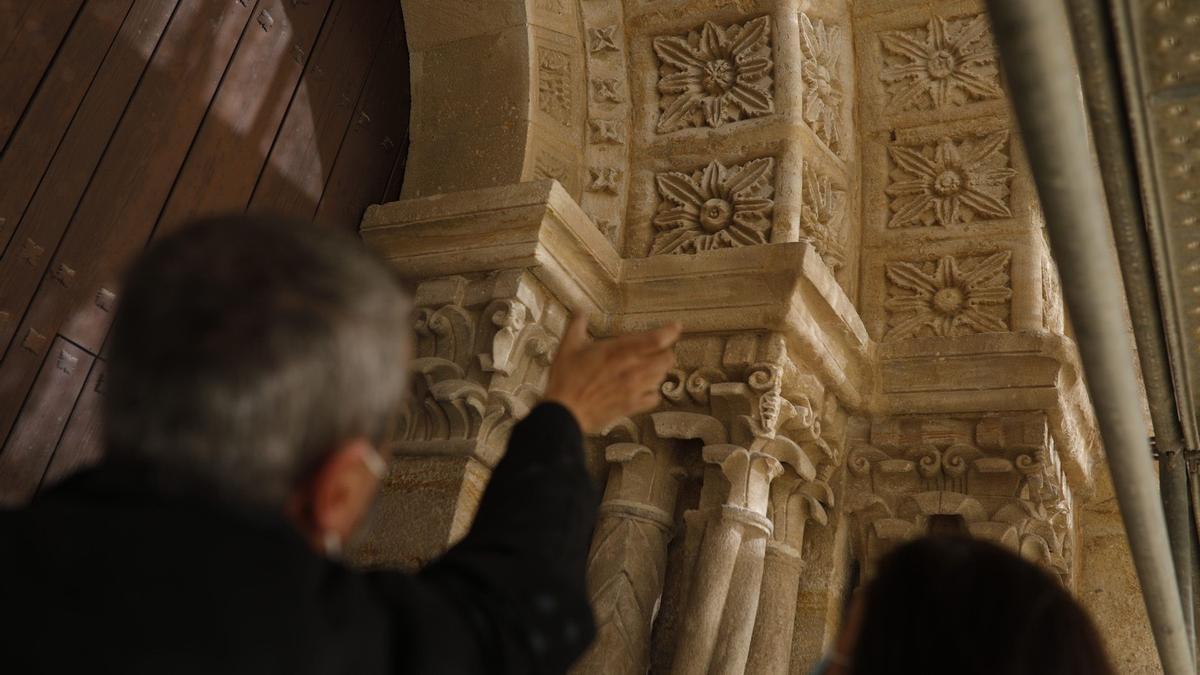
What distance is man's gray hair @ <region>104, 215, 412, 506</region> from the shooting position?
2.28 ft

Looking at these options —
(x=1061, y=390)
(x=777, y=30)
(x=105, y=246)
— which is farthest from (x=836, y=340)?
(x=105, y=246)

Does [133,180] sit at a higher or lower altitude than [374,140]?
lower

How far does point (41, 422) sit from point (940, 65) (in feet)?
8.06

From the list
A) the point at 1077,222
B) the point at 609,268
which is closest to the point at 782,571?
the point at 609,268

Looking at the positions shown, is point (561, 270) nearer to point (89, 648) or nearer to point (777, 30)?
point (777, 30)

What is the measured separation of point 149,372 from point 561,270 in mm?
1917

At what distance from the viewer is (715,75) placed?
298 cm

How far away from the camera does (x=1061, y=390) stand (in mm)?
2777

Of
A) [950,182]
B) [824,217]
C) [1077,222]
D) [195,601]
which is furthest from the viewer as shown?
[950,182]

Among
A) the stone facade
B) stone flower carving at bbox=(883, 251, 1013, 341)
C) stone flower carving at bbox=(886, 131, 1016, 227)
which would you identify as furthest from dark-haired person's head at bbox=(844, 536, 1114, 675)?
stone flower carving at bbox=(886, 131, 1016, 227)

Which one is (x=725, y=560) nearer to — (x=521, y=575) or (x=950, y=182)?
(x=950, y=182)

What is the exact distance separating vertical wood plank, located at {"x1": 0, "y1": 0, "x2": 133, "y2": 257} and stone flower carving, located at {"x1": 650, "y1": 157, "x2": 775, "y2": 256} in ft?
4.43

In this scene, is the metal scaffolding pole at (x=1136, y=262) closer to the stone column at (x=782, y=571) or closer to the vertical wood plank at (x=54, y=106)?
the stone column at (x=782, y=571)

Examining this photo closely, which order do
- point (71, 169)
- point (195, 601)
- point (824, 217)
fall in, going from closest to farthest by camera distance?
point (195, 601) < point (71, 169) < point (824, 217)
